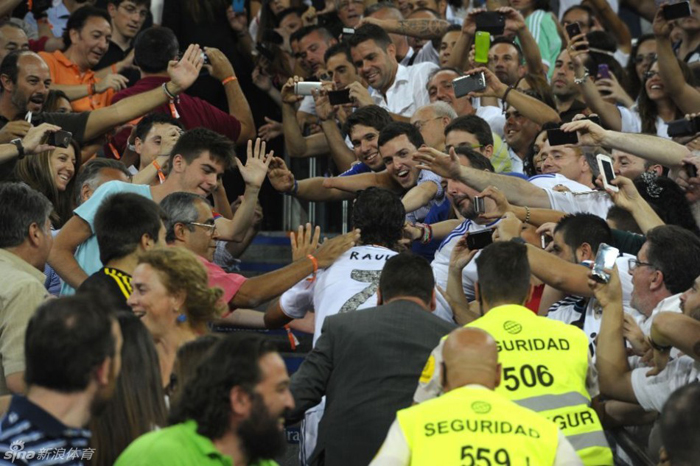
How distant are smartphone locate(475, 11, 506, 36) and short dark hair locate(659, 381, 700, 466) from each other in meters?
6.40

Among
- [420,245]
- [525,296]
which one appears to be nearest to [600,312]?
[525,296]

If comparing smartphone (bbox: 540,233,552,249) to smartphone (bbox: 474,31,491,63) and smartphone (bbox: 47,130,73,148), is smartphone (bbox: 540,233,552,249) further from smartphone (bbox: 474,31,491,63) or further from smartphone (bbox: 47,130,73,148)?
smartphone (bbox: 47,130,73,148)

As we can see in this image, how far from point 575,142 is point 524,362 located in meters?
3.07

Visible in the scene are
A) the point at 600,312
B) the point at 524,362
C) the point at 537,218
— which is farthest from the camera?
the point at 537,218

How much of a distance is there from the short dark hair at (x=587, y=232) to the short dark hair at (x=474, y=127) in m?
2.17

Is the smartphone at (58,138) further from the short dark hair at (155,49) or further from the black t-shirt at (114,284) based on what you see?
the black t-shirt at (114,284)

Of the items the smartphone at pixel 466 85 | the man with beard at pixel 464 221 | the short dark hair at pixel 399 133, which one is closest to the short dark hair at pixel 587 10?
the smartphone at pixel 466 85

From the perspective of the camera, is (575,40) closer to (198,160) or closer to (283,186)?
(283,186)

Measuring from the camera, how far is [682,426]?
13.9 ft

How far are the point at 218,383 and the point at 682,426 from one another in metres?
1.68

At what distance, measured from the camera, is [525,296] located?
5.53 meters

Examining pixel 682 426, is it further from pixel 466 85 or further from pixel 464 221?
pixel 466 85

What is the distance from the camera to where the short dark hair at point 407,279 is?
19.2ft

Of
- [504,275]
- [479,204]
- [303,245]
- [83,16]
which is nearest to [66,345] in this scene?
[504,275]
